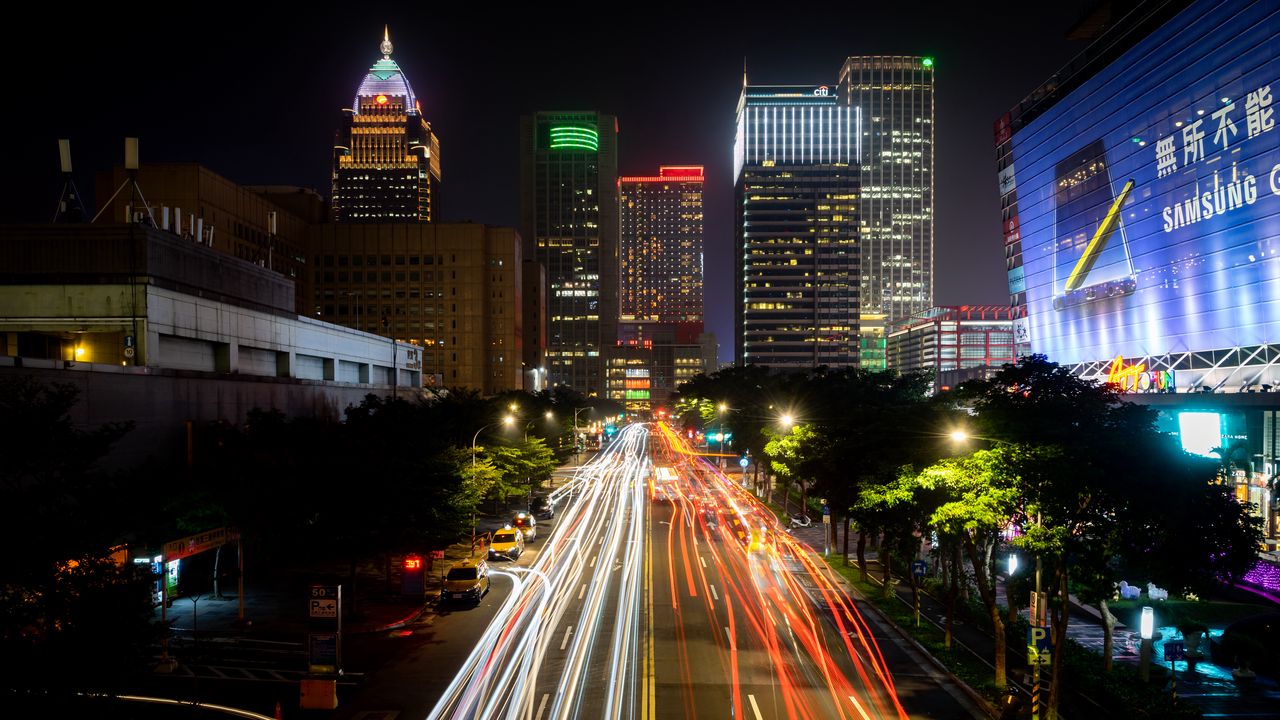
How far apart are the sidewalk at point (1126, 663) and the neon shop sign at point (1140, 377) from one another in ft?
174

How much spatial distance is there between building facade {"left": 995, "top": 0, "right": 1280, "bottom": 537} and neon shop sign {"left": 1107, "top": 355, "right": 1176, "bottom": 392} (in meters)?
0.25

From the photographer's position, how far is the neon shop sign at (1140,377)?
72812 millimetres

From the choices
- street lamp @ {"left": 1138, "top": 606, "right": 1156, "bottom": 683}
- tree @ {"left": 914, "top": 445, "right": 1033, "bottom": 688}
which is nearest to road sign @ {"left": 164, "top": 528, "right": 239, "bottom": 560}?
tree @ {"left": 914, "top": 445, "right": 1033, "bottom": 688}

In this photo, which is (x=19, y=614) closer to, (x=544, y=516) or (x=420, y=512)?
(x=420, y=512)

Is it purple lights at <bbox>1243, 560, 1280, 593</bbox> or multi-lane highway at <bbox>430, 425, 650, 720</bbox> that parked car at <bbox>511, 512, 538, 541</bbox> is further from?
purple lights at <bbox>1243, 560, 1280, 593</bbox>

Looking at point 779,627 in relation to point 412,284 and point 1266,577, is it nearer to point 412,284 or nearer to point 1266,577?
point 1266,577

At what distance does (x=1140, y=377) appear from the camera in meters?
80.5

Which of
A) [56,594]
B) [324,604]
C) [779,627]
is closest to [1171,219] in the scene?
[779,627]

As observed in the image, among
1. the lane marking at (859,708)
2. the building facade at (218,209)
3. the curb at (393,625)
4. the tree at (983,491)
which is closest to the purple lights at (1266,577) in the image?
the tree at (983,491)

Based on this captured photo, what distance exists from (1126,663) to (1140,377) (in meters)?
69.1

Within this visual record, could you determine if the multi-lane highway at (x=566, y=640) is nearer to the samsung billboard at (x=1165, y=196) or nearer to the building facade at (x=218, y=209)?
the samsung billboard at (x=1165, y=196)

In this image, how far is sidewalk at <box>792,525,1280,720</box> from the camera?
2005 cm

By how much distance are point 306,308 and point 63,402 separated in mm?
134404

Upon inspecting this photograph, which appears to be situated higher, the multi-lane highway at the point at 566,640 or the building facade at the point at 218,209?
the building facade at the point at 218,209
